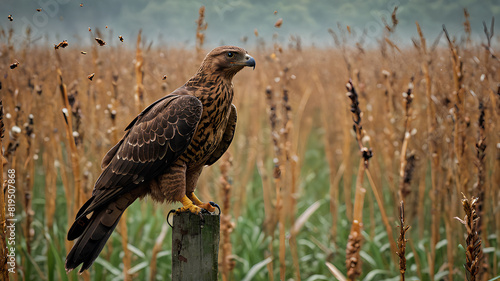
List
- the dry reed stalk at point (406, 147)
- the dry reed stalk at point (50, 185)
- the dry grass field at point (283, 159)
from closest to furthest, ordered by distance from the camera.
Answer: the dry reed stalk at point (406, 147) → the dry grass field at point (283, 159) → the dry reed stalk at point (50, 185)

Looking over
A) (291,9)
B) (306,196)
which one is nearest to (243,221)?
(306,196)

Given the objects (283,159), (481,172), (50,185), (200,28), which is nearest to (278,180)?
(283,159)

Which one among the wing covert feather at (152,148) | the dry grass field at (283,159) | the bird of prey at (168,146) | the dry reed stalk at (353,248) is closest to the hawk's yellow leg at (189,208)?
the bird of prey at (168,146)

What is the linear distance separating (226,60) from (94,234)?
1065mm

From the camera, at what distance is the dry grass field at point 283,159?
263cm

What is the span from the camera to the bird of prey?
1.97m

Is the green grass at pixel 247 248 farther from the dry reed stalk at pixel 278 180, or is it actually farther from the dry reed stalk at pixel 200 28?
the dry reed stalk at pixel 200 28

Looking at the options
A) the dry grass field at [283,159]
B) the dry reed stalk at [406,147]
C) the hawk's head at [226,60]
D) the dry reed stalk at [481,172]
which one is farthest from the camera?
the dry grass field at [283,159]

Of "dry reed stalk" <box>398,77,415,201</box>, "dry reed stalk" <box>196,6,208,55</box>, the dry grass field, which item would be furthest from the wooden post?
"dry reed stalk" <box>196,6,208,55</box>

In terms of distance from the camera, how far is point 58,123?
3.47 m

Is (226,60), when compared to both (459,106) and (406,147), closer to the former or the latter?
(406,147)

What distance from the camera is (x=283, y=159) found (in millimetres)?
3016

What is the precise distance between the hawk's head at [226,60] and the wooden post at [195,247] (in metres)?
0.73

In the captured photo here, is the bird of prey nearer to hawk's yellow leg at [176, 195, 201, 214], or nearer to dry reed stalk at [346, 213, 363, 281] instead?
hawk's yellow leg at [176, 195, 201, 214]
